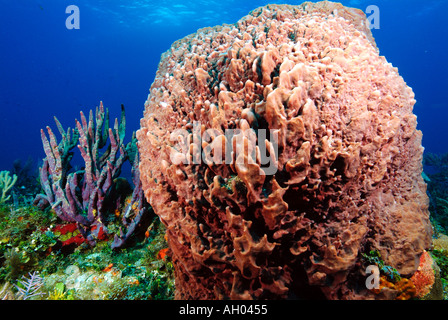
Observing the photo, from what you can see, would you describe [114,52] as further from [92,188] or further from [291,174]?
[291,174]

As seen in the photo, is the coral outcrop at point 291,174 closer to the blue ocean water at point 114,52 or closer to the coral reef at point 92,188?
the coral reef at point 92,188

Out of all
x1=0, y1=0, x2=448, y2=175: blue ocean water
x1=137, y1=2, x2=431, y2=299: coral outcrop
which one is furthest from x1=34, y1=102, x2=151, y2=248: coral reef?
x1=0, y1=0, x2=448, y2=175: blue ocean water

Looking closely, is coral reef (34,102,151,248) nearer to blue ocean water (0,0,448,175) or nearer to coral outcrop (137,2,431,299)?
coral outcrop (137,2,431,299)

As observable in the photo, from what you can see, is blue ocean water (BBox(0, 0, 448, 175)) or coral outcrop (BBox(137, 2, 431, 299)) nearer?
coral outcrop (BBox(137, 2, 431, 299))

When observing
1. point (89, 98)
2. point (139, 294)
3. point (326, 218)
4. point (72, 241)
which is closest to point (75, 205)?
point (72, 241)

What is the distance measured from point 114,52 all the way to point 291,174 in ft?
279

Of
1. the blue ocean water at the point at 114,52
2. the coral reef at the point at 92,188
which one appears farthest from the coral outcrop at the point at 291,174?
the blue ocean water at the point at 114,52

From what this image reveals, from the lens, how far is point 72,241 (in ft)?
12.3

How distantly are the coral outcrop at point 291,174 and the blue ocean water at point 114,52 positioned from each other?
19.9 metres

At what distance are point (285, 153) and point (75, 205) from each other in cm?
383

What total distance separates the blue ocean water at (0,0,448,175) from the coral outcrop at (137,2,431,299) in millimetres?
19887

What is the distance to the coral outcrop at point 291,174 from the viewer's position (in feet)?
6.35

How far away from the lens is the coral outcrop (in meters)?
1.94

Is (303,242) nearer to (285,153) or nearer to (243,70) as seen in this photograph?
(285,153)
